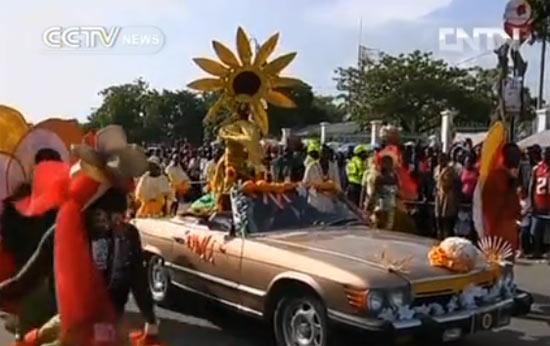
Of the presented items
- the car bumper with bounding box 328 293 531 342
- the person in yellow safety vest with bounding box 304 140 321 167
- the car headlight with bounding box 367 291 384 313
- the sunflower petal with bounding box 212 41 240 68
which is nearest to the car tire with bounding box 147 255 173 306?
the sunflower petal with bounding box 212 41 240 68

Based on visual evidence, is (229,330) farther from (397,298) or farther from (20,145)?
(20,145)

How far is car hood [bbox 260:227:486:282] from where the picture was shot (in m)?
5.83

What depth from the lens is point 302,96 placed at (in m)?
70.5

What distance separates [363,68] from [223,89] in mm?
45080

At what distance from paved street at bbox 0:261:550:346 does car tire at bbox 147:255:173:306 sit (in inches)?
6.8

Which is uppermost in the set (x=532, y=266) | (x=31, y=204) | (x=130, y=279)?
(x=31, y=204)

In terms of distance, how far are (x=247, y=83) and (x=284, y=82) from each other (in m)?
0.43

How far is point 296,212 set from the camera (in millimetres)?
7082

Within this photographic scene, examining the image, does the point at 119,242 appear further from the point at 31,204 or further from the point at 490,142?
the point at 490,142

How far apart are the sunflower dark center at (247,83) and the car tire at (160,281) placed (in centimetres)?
208

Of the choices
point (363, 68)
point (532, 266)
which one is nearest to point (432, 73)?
point (363, 68)

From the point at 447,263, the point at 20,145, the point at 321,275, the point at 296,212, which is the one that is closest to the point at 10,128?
the point at 20,145

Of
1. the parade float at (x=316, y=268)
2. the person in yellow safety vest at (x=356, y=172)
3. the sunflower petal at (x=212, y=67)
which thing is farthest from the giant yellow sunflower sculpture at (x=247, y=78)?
the person in yellow safety vest at (x=356, y=172)

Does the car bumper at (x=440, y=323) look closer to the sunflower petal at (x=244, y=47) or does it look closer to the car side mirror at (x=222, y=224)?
the car side mirror at (x=222, y=224)
